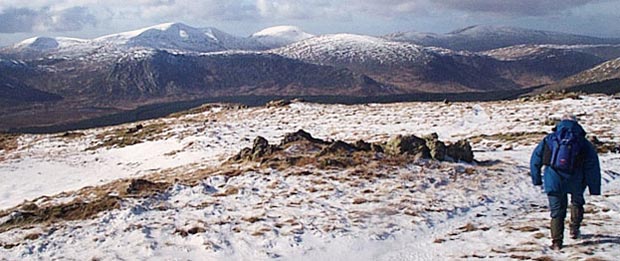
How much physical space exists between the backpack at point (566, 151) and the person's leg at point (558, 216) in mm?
665

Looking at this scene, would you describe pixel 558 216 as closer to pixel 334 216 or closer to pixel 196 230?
pixel 334 216

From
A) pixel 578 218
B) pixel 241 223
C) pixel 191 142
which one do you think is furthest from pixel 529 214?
pixel 191 142

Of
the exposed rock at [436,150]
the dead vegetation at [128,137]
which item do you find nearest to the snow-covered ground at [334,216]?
the exposed rock at [436,150]

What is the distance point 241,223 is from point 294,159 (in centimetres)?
732

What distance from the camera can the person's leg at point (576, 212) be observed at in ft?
36.3

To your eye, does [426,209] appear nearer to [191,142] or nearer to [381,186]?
[381,186]

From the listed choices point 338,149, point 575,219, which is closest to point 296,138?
point 338,149

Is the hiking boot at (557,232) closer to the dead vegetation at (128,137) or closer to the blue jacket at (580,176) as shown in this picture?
the blue jacket at (580,176)

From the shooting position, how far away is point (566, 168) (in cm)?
1073

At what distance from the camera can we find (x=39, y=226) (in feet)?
48.3

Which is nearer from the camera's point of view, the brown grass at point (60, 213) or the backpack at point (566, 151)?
the backpack at point (566, 151)

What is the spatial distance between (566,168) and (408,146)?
12.4 metres

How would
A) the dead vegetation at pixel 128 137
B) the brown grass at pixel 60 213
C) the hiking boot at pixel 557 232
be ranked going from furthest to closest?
the dead vegetation at pixel 128 137 < the brown grass at pixel 60 213 < the hiking boot at pixel 557 232

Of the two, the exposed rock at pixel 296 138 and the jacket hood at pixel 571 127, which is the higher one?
the jacket hood at pixel 571 127
